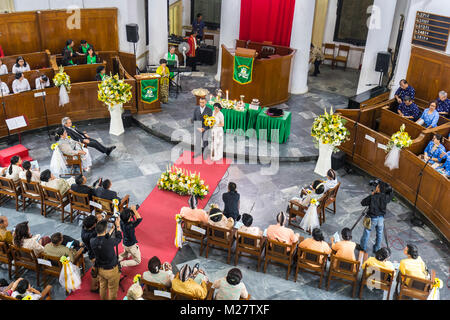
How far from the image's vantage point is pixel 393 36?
1600 centimetres

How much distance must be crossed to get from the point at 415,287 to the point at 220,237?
9.99 ft

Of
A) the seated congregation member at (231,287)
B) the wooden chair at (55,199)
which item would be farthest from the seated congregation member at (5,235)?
the seated congregation member at (231,287)

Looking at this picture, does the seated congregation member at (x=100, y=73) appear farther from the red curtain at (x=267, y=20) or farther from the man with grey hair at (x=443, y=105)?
the man with grey hair at (x=443, y=105)

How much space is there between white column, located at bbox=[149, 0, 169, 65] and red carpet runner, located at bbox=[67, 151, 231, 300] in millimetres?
6274

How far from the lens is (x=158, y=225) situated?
28.1 ft

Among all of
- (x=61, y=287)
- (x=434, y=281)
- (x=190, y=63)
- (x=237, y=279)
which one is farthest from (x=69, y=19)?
(x=434, y=281)

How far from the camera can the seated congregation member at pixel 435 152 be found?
9.21 metres

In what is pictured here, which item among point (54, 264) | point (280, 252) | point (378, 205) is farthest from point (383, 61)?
point (54, 264)

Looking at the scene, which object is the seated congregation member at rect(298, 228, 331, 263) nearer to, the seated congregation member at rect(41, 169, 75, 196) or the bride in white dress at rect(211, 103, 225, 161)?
the bride in white dress at rect(211, 103, 225, 161)

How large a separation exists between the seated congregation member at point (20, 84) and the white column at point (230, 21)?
19.1ft

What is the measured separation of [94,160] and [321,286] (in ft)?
20.0

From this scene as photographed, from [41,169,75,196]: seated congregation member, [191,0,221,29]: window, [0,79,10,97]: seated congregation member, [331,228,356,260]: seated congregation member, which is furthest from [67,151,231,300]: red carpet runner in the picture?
[191,0,221,29]: window

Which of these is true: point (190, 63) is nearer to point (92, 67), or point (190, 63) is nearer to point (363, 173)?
point (92, 67)

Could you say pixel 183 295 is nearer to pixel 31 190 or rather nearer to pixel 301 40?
pixel 31 190
